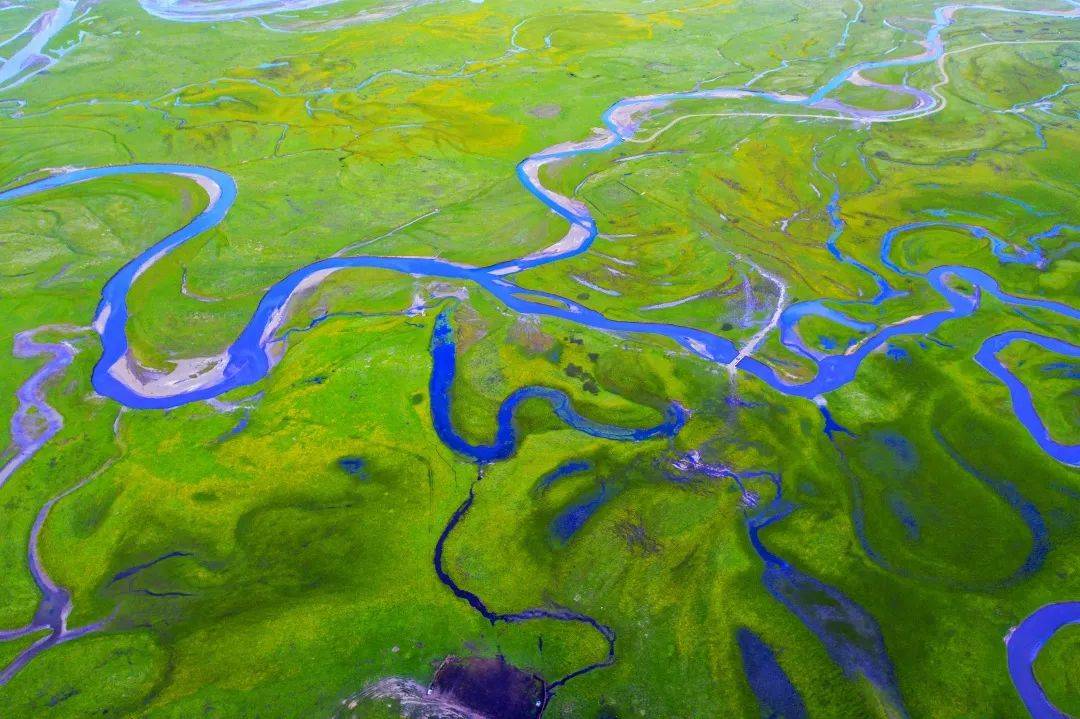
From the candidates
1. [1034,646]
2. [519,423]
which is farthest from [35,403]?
[1034,646]

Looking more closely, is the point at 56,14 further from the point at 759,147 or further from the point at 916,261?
the point at 916,261

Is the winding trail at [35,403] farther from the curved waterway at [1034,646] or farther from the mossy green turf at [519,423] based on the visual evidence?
the curved waterway at [1034,646]

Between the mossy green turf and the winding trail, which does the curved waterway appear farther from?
the winding trail

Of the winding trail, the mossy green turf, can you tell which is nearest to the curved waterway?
the mossy green turf

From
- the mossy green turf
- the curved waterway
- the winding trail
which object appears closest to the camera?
the curved waterway

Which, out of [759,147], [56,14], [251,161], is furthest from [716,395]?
[56,14]

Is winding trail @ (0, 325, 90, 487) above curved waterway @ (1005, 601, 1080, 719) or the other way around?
above

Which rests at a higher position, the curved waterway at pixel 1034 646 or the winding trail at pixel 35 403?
the winding trail at pixel 35 403

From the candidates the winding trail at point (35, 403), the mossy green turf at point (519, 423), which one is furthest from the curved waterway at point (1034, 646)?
the winding trail at point (35, 403)
